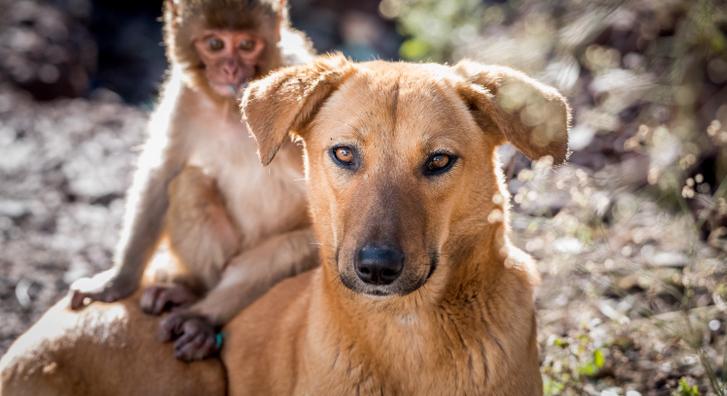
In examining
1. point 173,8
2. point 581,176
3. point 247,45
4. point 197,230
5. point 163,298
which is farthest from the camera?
point 173,8

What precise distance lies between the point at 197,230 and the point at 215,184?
31 centimetres

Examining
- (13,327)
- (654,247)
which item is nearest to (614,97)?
(654,247)

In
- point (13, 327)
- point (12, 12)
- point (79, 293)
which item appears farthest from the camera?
point (12, 12)

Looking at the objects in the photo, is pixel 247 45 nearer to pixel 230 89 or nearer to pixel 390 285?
pixel 230 89

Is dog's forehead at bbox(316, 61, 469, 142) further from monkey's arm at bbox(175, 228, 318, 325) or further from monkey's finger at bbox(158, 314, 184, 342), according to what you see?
monkey's finger at bbox(158, 314, 184, 342)

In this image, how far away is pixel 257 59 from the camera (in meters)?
4.84

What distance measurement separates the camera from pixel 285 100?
357cm

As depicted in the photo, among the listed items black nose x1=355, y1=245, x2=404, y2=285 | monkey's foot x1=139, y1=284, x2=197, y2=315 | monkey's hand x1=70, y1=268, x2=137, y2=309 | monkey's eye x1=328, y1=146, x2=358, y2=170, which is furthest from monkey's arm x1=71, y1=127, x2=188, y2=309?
black nose x1=355, y1=245, x2=404, y2=285

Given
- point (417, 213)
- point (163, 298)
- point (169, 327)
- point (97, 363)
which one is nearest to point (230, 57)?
point (163, 298)

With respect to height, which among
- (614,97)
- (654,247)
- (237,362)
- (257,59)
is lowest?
(654,247)

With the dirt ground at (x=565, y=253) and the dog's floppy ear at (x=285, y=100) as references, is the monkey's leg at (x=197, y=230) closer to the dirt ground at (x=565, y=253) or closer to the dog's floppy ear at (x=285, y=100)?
the dirt ground at (x=565, y=253)

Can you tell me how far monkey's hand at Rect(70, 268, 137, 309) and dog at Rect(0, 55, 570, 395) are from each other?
4.55 feet

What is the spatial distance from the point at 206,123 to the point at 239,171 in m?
0.33

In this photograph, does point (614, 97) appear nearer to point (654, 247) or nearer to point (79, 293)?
point (654, 247)
